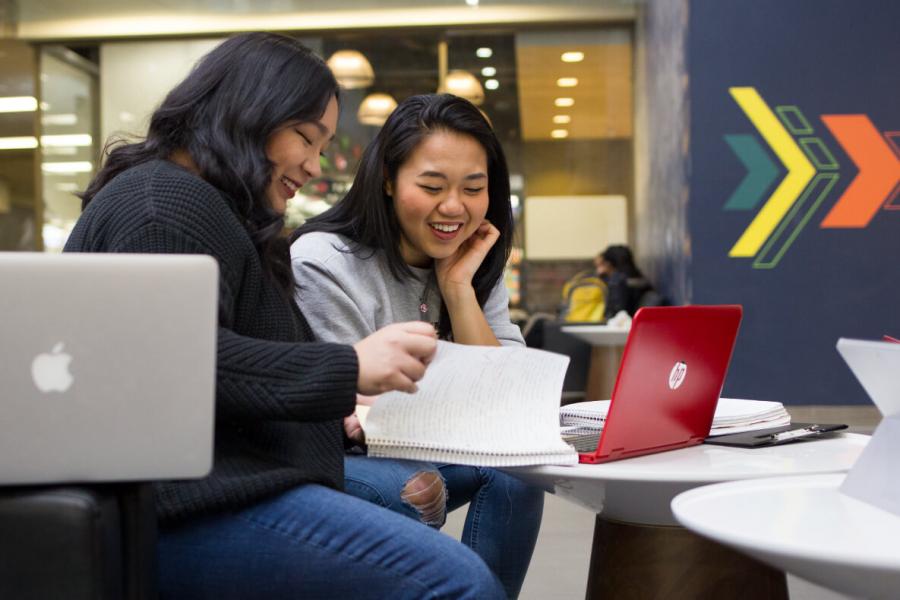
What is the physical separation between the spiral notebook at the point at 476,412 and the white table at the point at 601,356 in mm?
4507

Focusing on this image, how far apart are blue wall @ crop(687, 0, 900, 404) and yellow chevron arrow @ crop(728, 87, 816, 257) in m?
0.04

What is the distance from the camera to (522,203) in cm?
888

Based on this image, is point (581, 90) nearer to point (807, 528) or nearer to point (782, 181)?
point (782, 181)

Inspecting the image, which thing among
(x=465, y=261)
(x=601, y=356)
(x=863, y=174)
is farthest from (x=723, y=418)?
(x=601, y=356)

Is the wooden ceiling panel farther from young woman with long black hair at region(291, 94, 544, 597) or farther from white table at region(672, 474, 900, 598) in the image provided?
white table at region(672, 474, 900, 598)

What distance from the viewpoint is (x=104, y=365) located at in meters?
0.91

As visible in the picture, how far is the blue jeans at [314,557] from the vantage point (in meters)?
1.13

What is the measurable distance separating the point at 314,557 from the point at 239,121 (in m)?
0.58

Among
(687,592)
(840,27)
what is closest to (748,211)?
(840,27)

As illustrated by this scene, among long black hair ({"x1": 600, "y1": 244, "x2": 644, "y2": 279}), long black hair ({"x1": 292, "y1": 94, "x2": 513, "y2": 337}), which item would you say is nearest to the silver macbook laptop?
long black hair ({"x1": 292, "y1": 94, "x2": 513, "y2": 337})

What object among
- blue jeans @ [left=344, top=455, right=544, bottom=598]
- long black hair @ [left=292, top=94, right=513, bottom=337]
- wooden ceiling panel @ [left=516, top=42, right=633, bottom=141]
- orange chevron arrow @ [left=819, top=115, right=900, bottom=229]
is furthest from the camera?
wooden ceiling panel @ [left=516, top=42, right=633, bottom=141]

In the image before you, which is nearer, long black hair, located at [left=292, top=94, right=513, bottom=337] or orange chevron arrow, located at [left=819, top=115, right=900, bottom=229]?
long black hair, located at [left=292, top=94, right=513, bottom=337]

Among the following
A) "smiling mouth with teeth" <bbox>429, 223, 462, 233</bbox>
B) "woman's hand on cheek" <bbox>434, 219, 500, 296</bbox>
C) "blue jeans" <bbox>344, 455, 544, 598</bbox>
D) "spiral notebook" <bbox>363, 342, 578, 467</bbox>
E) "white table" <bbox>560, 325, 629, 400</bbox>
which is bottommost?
"white table" <bbox>560, 325, 629, 400</bbox>

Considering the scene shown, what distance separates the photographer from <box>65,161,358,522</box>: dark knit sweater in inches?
45.1
